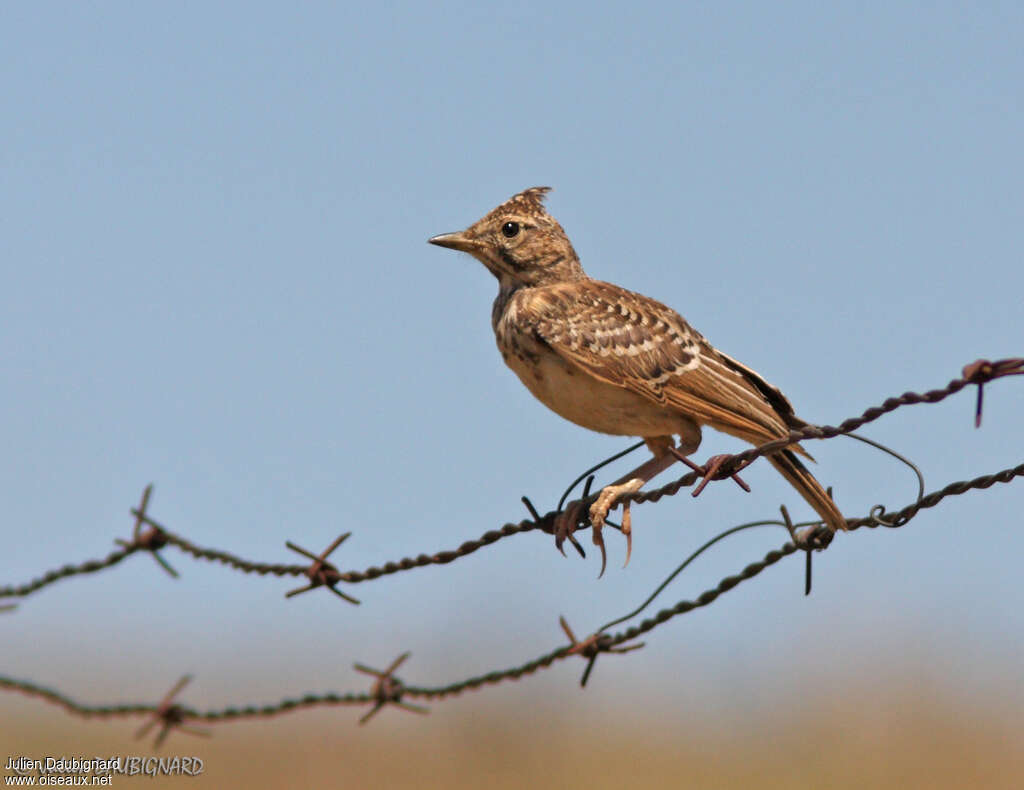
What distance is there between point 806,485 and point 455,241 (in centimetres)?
286

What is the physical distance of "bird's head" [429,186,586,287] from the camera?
28.0 ft

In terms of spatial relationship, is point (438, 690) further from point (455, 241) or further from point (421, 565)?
point (455, 241)

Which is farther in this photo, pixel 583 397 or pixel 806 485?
pixel 583 397

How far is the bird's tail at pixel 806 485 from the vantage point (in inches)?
272

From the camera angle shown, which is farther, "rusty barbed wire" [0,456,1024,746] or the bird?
the bird

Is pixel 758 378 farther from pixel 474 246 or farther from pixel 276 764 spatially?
pixel 276 764

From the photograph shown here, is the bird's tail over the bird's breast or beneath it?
beneath

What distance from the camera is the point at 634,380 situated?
24.2 ft

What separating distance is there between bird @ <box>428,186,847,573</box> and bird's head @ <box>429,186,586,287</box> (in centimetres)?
44

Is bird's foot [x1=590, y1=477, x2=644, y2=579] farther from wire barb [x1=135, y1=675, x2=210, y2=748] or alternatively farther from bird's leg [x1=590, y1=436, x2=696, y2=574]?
wire barb [x1=135, y1=675, x2=210, y2=748]

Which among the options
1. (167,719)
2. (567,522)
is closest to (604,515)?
(567,522)

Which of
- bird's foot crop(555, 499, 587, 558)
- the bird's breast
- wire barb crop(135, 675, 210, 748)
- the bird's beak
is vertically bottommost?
wire barb crop(135, 675, 210, 748)

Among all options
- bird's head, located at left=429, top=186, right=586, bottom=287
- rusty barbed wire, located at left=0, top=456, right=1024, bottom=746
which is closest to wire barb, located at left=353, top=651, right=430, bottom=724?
rusty barbed wire, located at left=0, top=456, right=1024, bottom=746

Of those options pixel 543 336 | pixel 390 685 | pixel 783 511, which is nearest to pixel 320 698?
pixel 390 685
